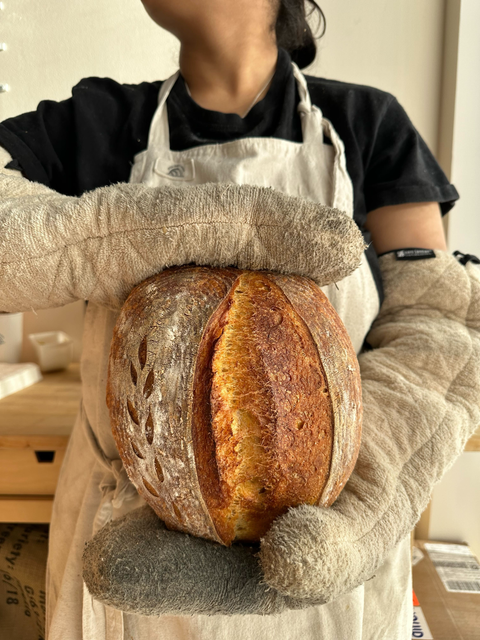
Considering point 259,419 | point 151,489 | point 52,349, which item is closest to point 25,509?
point 52,349

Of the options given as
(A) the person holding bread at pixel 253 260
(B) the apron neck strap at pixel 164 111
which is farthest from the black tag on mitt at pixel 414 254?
(B) the apron neck strap at pixel 164 111

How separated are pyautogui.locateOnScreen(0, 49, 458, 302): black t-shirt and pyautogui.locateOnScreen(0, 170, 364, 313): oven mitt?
11.5 inches

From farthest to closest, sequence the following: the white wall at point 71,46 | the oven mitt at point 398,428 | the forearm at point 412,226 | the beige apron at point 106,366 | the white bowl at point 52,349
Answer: the white bowl at point 52,349 → the white wall at point 71,46 → the forearm at point 412,226 → the beige apron at point 106,366 → the oven mitt at point 398,428

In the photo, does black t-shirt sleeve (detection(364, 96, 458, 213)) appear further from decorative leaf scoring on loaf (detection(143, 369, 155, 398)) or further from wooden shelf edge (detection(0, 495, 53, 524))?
wooden shelf edge (detection(0, 495, 53, 524))

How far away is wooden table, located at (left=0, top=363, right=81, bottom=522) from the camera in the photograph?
1.04m

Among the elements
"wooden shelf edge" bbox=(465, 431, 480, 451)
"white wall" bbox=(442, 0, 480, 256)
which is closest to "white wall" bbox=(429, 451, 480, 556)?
"wooden shelf edge" bbox=(465, 431, 480, 451)

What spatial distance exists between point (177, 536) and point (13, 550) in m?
0.95

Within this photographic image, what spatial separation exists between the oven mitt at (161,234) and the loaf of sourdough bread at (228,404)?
3 cm

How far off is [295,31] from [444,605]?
4.64ft

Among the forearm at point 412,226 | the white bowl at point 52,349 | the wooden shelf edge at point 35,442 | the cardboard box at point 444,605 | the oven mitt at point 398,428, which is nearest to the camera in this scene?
the oven mitt at point 398,428

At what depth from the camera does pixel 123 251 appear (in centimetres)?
47

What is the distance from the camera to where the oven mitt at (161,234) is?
0.44 metres

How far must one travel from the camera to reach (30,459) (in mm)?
1062

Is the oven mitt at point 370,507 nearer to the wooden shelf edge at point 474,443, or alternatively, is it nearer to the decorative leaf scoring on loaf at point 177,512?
the decorative leaf scoring on loaf at point 177,512
